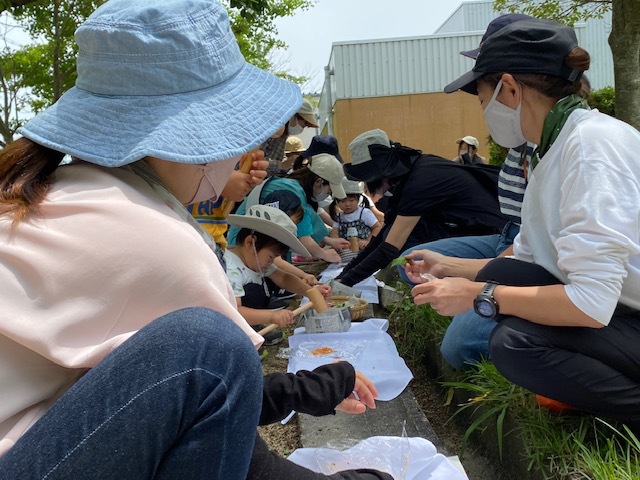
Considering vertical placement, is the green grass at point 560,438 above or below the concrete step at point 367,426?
above

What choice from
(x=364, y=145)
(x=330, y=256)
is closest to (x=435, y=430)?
(x=364, y=145)

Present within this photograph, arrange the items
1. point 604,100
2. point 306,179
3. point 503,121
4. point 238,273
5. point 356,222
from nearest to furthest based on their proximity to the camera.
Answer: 1. point 503,121
2. point 238,273
3. point 306,179
4. point 356,222
5. point 604,100

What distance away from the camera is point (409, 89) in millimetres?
15875

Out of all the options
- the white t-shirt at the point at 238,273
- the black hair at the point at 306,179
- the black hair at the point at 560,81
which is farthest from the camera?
the black hair at the point at 306,179

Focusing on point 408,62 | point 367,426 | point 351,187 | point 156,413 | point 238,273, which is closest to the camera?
point 156,413

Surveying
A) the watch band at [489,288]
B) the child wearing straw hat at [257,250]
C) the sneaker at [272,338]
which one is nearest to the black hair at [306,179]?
the child wearing straw hat at [257,250]

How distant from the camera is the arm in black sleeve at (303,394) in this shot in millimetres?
1537

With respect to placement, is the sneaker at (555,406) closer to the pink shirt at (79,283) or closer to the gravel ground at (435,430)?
the gravel ground at (435,430)

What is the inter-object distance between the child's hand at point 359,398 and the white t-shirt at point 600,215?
61 cm

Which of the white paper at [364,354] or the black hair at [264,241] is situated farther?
the black hair at [264,241]

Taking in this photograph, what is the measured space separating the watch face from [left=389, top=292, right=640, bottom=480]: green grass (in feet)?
1.10

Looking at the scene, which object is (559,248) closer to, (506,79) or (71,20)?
(506,79)

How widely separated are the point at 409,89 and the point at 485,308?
49.1 feet

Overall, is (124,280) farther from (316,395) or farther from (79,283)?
(316,395)
